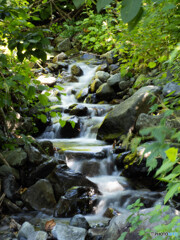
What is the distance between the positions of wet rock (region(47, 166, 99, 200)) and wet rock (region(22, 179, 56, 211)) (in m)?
0.17

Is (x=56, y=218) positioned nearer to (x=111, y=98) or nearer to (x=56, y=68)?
(x=111, y=98)

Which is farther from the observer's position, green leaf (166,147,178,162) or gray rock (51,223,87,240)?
gray rock (51,223,87,240)

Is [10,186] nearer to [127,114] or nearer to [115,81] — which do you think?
[127,114]

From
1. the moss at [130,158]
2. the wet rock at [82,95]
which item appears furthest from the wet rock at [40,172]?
the wet rock at [82,95]

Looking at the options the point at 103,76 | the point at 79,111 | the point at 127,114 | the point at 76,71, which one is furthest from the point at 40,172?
the point at 76,71

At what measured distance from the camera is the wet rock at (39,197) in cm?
408

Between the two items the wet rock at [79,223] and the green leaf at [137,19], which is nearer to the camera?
the green leaf at [137,19]

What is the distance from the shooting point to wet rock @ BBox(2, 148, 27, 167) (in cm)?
455

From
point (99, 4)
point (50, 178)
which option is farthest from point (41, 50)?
point (50, 178)

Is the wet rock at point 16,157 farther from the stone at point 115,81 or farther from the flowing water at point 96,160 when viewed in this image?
the stone at point 115,81

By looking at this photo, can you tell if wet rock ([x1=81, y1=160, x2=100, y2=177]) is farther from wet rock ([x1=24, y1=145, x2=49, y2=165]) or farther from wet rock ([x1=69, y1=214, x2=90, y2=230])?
wet rock ([x1=69, y1=214, x2=90, y2=230])

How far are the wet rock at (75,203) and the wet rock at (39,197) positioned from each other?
27cm

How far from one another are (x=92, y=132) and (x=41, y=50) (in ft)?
19.4

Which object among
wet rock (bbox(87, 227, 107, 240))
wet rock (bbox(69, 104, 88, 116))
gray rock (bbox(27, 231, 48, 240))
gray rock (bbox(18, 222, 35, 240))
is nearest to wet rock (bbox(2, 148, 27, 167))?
gray rock (bbox(18, 222, 35, 240))
